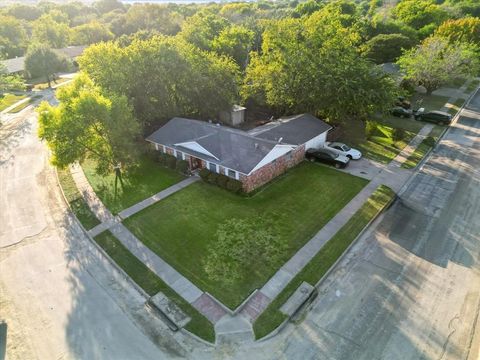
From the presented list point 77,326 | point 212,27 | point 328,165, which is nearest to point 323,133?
point 328,165

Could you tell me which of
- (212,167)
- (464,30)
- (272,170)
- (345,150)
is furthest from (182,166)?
(464,30)

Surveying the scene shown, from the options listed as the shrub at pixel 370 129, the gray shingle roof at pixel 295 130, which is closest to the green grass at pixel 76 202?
the gray shingle roof at pixel 295 130

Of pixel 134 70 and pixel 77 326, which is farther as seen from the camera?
pixel 134 70

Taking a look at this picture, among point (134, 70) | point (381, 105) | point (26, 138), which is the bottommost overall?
point (26, 138)

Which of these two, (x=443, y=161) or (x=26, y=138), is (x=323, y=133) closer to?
(x=443, y=161)

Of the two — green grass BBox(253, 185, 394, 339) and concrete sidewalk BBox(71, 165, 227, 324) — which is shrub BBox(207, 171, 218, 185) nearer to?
concrete sidewalk BBox(71, 165, 227, 324)

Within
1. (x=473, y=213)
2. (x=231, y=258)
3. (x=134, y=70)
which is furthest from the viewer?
(x=134, y=70)
